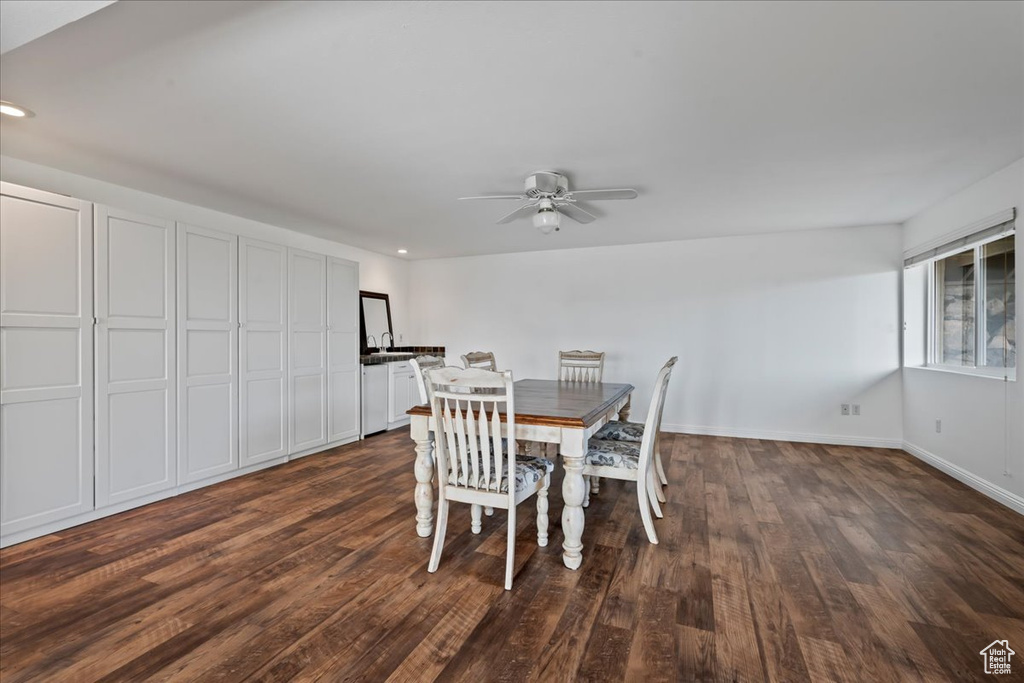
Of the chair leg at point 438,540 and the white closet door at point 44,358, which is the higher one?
the white closet door at point 44,358

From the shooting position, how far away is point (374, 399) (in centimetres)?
531

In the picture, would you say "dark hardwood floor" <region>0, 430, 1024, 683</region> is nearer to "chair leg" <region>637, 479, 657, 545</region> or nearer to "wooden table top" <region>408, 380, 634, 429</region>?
"chair leg" <region>637, 479, 657, 545</region>

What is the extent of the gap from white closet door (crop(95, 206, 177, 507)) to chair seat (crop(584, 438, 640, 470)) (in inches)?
118

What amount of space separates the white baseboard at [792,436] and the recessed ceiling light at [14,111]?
580 cm

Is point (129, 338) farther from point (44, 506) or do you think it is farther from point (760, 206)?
point (760, 206)

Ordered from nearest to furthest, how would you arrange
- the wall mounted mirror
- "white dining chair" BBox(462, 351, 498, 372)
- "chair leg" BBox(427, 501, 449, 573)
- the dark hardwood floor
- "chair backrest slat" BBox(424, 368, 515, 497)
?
1. the dark hardwood floor
2. "chair backrest slat" BBox(424, 368, 515, 497)
3. "chair leg" BBox(427, 501, 449, 573)
4. "white dining chair" BBox(462, 351, 498, 372)
5. the wall mounted mirror

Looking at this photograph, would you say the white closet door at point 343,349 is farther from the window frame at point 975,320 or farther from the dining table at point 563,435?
the window frame at point 975,320

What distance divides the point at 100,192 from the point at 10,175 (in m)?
0.46

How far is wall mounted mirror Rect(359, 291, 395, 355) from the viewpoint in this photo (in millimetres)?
5879

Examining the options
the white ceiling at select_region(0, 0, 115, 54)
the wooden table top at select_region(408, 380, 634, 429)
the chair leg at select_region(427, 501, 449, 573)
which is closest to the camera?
the white ceiling at select_region(0, 0, 115, 54)

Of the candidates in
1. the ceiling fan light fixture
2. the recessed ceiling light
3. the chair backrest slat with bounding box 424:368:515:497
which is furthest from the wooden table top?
the recessed ceiling light

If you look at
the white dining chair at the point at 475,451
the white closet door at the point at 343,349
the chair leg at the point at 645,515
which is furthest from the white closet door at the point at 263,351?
the chair leg at the point at 645,515

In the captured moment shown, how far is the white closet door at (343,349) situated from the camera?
463cm

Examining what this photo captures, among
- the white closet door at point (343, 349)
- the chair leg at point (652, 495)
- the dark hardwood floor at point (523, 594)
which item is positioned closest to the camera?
the dark hardwood floor at point (523, 594)
